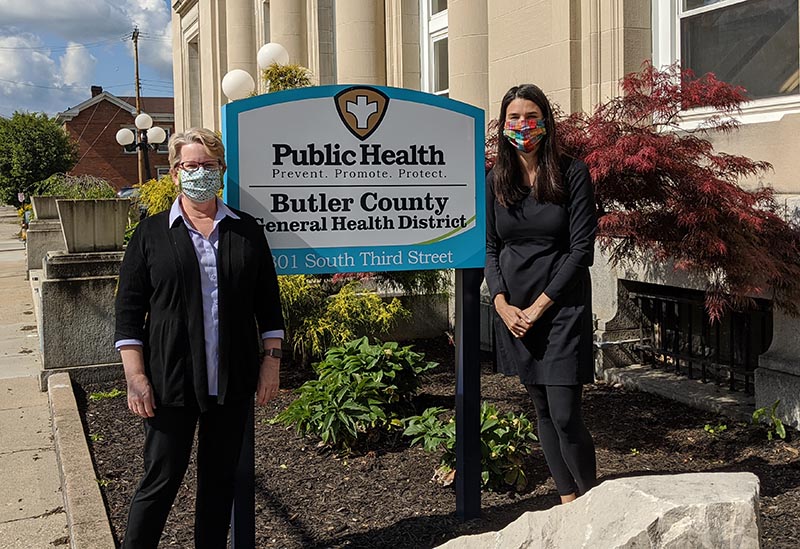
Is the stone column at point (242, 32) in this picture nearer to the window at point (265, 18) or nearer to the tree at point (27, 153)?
the window at point (265, 18)

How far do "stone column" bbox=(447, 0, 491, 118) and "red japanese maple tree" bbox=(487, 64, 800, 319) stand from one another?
14.9 feet

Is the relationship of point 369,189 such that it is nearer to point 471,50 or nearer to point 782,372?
point 782,372

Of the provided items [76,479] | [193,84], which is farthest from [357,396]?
[193,84]

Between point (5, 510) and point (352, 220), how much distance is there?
287 centimetres

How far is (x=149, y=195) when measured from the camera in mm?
7680

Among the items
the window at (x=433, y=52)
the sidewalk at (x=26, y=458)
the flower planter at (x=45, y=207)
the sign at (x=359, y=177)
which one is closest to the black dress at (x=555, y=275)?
the sign at (x=359, y=177)

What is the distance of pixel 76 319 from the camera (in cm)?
758

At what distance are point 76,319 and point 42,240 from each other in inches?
401

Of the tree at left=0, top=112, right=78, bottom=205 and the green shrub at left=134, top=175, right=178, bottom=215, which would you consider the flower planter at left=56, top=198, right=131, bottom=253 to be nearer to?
the green shrub at left=134, top=175, right=178, bottom=215

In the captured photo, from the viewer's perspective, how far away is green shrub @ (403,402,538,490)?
448cm

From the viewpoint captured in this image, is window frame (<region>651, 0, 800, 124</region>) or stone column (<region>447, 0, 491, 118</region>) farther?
stone column (<region>447, 0, 491, 118</region>)

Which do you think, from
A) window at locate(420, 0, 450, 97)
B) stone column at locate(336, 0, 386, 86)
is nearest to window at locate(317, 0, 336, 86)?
stone column at locate(336, 0, 386, 86)

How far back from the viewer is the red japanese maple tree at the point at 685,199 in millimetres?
4668

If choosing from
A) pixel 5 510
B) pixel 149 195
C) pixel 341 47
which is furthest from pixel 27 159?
pixel 5 510
